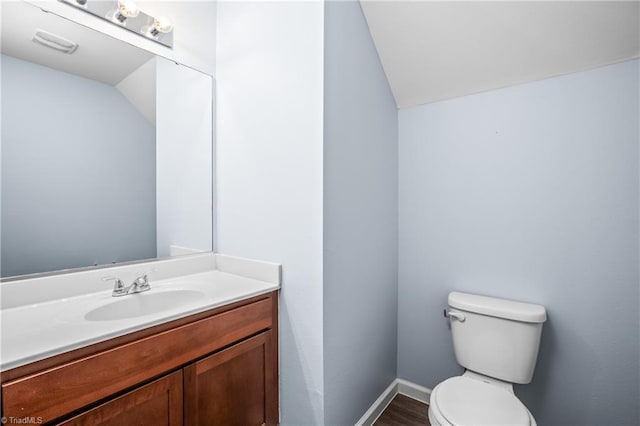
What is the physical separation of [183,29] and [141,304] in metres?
1.46

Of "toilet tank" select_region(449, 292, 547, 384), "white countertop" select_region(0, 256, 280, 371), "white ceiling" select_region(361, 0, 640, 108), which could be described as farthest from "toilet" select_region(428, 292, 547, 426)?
"white ceiling" select_region(361, 0, 640, 108)

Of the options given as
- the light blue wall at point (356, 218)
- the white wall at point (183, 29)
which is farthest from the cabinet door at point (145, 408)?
the white wall at point (183, 29)

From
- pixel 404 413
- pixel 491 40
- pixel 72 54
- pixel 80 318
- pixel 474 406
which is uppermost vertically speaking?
pixel 491 40

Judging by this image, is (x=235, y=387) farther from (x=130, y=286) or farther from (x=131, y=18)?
(x=131, y=18)

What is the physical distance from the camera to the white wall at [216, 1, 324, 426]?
50.2 inches

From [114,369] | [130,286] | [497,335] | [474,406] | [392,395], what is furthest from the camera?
[392,395]

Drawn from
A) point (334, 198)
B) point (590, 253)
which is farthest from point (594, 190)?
point (334, 198)

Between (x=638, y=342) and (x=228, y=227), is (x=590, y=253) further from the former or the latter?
(x=228, y=227)

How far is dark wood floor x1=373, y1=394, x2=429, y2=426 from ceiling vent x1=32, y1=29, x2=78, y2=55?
7.86ft

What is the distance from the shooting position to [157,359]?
0.96 m

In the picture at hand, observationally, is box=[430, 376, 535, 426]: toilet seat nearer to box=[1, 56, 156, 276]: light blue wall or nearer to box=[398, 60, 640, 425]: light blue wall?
box=[398, 60, 640, 425]: light blue wall

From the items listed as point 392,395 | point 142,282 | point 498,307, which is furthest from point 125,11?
point 392,395

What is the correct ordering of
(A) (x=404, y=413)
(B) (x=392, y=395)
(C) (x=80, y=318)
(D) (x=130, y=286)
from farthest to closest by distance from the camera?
(B) (x=392, y=395) → (A) (x=404, y=413) → (D) (x=130, y=286) → (C) (x=80, y=318)

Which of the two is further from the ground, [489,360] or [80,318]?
[80,318]
